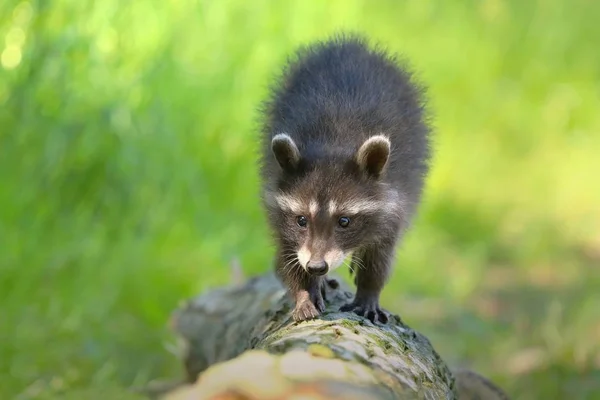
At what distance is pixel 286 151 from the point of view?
4.31 m

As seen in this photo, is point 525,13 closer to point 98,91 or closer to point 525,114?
point 525,114

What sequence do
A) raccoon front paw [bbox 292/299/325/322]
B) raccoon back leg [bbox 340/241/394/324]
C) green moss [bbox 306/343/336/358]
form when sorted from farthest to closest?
1. raccoon back leg [bbox 340/241/394/324]
2. raccoon front paw [bbox 292/299/325/322]
3. green moss [bbox 306/343/336/358]

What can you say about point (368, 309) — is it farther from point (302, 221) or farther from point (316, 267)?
point (302, 221)

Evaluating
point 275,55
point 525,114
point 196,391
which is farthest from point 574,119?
point 196,391

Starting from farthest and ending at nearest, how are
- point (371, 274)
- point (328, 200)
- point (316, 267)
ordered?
point (371, 274) → point (328, 200) → point (316, 267)

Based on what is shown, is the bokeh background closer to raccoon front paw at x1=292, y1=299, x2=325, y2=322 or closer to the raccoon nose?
the raccoon nose

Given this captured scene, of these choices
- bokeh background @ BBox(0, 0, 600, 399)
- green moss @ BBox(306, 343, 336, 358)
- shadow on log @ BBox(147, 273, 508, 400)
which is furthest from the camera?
bokeh background @ BBox(0, 0, 600, 399)

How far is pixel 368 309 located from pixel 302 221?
0.57 meters

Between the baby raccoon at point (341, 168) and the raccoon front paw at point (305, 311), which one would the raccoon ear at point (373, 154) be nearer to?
the baby raccoon at point (341, 168)

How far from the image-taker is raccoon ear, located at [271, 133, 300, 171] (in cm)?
429

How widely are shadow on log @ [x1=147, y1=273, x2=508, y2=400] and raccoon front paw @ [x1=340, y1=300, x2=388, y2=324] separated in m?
0.06

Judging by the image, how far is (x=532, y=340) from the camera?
6.39 m

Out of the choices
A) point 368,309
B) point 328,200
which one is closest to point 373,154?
point 328,200

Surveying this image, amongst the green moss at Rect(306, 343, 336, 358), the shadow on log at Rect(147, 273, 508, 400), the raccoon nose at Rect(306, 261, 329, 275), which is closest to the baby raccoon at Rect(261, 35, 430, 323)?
the raccoon nose at Rect(306, 261, 329, 275)
